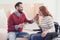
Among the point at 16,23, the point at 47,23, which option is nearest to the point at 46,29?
the point at 47,23

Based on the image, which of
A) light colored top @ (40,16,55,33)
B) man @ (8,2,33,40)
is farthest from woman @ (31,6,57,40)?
man @ (8,2,33,40)

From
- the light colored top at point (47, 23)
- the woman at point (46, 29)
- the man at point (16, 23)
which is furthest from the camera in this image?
the man at point (16, 23)

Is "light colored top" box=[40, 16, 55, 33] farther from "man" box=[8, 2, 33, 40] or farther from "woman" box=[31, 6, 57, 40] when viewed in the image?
"man" box=[8, 2, 33, 40]

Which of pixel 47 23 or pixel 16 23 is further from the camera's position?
pixel 16 23

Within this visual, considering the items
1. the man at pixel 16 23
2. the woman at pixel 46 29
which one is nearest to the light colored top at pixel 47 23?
the woman at pixel 46 29

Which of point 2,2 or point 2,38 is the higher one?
point 2,2

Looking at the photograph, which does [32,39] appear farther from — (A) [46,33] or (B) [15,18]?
(B) [15,18]

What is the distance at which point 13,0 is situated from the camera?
15.6 ft

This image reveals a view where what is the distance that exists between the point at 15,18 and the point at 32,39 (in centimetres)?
75

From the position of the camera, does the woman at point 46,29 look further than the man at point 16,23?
No

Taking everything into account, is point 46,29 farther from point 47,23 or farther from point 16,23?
point 16,23

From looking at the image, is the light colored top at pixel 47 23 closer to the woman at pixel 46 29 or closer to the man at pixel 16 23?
the woman at pixel 46 29

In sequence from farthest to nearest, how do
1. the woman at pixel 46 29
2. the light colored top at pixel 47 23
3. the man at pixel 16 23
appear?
the man at pixel 16 23 → the light colored top at pixel 47 23 → the woman at pixel 46 29

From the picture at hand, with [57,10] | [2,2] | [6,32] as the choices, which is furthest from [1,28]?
[57,10]
